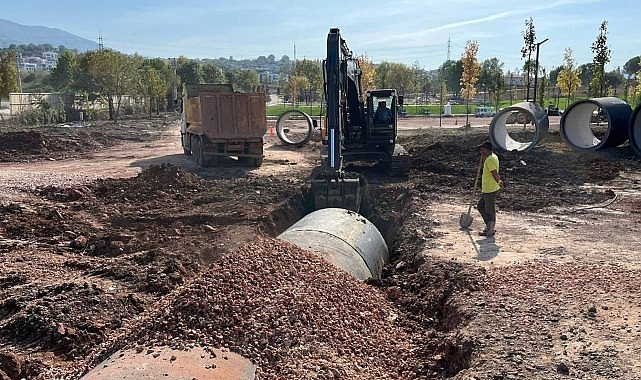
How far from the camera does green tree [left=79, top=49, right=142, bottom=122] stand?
43.0 meters

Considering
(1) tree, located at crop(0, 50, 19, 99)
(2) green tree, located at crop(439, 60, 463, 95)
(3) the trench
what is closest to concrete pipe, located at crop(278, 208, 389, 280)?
(3) the trench

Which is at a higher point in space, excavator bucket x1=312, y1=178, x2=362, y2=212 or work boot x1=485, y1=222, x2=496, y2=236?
excavator bucket x1=312, y1=178, x2=362, y2=212

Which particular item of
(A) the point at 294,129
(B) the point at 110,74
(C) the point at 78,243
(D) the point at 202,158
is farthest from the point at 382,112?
(B) the point at 110,74

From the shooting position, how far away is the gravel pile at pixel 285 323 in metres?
5.04

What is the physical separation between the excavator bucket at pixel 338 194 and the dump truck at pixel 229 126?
8032 millimetres

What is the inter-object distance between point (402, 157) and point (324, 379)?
12.7 meters

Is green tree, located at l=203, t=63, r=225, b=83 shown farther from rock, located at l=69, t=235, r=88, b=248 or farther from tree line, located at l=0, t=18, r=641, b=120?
rock, located at l=69, t=235, r=88, b=248

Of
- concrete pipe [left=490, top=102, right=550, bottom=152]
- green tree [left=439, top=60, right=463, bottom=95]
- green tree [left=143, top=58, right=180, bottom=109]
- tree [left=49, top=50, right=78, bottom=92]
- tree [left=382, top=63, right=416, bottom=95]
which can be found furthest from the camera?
green tree [left=439, top=60, right=463, bottom=95]

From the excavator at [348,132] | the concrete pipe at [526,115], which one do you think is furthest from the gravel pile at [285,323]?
the concrete pipe at [526,115]

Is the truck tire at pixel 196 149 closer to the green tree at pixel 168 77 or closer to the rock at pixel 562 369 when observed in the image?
the rock at pixel 562 369

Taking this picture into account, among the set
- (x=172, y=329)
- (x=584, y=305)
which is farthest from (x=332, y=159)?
(x=172, y=329)

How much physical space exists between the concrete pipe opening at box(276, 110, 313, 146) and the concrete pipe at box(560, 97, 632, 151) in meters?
10.9

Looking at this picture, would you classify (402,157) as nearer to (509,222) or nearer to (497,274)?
(509,222)

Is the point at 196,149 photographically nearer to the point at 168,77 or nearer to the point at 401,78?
the point at 168,77
